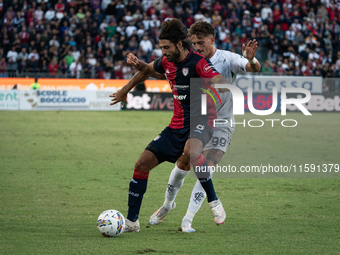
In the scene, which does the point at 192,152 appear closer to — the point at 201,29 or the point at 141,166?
the point at 141,166

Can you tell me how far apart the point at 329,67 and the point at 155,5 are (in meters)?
9.66

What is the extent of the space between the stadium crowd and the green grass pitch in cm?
873

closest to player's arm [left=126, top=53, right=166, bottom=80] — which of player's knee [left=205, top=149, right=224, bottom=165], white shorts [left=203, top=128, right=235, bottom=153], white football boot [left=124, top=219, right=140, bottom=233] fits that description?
white shorts [left=203, top=128, right=235, bottom=153]

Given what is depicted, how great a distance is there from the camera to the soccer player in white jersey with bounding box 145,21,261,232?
200 inches

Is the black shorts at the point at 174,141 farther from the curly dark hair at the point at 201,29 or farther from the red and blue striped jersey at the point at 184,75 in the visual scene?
the curly dark hair at the point at 201,29

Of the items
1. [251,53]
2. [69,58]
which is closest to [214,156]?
[251,53]

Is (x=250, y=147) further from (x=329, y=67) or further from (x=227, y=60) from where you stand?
(x=329, y=67)

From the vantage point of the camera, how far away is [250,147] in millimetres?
11727

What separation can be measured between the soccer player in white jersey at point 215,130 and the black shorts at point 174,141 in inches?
8.2

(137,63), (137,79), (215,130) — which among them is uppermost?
(137,63)

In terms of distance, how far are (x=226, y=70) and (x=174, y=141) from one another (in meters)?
1.13

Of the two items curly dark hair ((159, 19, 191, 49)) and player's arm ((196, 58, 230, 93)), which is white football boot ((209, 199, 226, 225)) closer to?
player's arm ((196, 58, 230, 93))

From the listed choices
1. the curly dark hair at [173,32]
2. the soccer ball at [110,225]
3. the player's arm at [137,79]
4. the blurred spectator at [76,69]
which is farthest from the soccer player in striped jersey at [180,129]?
the blurred spectator at [76,69]

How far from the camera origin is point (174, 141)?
4.82 m
